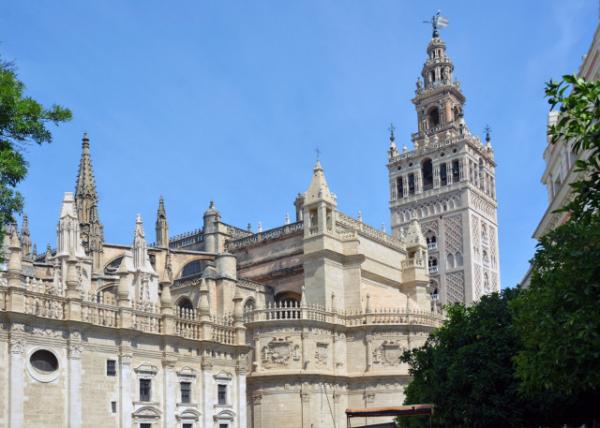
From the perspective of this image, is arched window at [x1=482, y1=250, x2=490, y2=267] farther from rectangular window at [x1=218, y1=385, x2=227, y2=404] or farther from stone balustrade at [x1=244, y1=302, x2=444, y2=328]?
rectangular window at [x1=218, y1=385, x2=227, y2=404]

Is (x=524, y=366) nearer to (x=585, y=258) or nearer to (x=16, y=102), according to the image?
(x=585, y=258)

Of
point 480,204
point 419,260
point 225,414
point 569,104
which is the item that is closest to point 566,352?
point 569,104

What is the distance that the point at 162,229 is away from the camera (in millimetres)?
68500

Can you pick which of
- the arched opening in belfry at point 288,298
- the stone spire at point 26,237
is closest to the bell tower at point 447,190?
the arched opening in belfry at point 288,298

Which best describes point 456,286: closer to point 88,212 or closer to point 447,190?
point 447,190

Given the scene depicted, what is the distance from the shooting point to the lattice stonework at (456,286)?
88188mm

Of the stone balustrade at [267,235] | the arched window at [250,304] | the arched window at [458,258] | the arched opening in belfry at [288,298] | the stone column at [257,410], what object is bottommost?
the stone column at [257,410]

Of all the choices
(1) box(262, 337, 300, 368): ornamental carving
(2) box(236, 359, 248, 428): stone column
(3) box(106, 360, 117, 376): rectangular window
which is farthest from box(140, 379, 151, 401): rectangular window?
(1) box(262, 337, 300, 368): ornamental carving

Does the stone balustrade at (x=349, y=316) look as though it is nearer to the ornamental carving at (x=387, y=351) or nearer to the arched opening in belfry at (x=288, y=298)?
the ornamental carving at (x=387, y=351)

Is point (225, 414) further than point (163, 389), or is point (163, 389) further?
point (225, 414)

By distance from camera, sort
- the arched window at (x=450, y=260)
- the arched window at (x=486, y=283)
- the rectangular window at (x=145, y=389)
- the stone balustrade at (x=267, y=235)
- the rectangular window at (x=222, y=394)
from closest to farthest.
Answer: the rectangular window at (x=145, y=389) → the rectangular window at (x=222, y=394) → the stone balustrade at (x=267, y=235) → the arched window at (x=450, y=260) → the arched window at (x=486, y=283)

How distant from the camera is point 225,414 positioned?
136 feet

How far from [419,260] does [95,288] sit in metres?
25.8

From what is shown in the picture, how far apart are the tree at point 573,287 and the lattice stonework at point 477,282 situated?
225 feet
